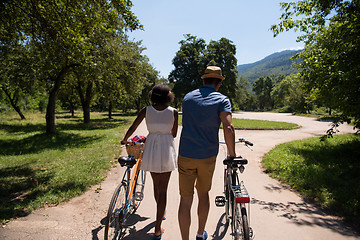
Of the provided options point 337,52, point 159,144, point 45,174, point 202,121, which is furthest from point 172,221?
point 337,52

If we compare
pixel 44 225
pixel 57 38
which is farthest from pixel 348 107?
pixel 57 38

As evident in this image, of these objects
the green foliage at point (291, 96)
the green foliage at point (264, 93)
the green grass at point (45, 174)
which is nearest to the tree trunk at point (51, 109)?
the green grass at point (45, 174)

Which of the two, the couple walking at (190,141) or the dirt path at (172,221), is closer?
the couple walking at (190,141)

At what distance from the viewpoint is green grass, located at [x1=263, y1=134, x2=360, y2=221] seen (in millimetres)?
4207

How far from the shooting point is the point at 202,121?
2.39 meters

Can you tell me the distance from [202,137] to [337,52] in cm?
586

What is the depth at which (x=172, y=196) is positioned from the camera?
4.43 m

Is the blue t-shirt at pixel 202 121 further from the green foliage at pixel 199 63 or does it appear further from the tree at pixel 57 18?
the green foliage at pixel 199 63

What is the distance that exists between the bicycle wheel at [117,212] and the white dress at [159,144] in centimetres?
42

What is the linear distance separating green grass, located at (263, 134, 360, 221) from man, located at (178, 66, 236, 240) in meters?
3.00

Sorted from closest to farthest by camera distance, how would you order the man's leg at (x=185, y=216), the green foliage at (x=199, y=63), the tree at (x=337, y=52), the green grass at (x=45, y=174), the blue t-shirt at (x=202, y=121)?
1. the blue t-shirt at (x=202, y=121)
2. the man's leg at (x=185, y=216)
3. the green grass at (x=45, y=174)
4. the tree at (x=337, y=52)
5. the green foliage at (x=199, y=63)

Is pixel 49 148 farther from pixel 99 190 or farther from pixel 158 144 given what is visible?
pixel 158 144

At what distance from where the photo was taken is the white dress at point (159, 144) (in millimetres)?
2834

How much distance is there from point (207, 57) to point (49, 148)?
34965 millimetres
